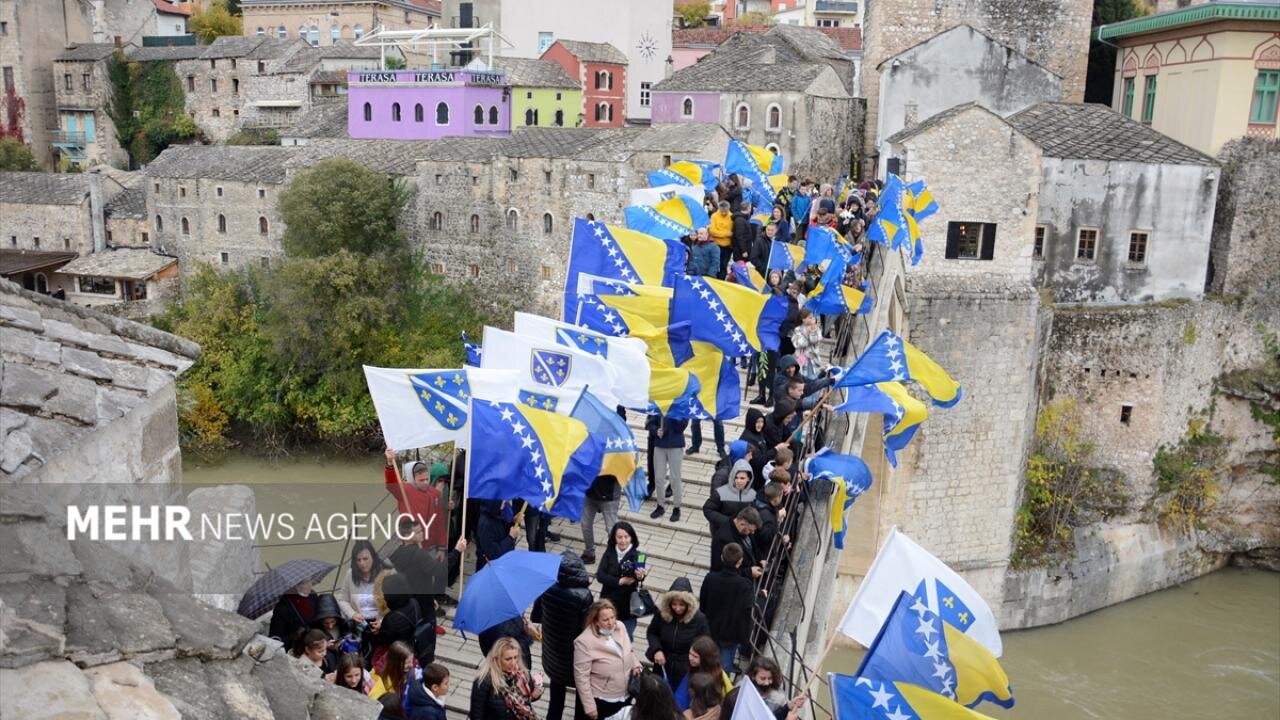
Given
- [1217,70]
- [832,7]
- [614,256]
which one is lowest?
[614,256]

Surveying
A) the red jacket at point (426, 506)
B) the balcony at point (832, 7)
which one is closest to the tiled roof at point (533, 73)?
the balcony at point (832, 7)

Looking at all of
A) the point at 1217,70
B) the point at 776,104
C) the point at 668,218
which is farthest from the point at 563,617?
the point at 776,104

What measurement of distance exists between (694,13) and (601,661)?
53.7 m

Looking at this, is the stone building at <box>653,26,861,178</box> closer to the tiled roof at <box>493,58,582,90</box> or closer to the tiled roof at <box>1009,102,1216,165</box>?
the tiled roof at <box>493,58,582,90</box>

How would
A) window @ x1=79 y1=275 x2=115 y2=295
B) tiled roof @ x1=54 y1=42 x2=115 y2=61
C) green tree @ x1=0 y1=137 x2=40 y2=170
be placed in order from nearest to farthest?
window @ x1=79 y1=275 x2=115 y2=295 → green tree @ x1=0 y1=137 x2=40 y2=170 → tiled roof @ x1=54 y1=42 x2=115 y2=61

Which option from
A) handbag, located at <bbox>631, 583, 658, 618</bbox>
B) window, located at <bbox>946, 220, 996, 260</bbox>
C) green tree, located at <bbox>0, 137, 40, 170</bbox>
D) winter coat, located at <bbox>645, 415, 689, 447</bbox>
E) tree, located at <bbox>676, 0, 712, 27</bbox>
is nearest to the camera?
handbag, located at <bbox>631, 583, 658, 618</bbox>

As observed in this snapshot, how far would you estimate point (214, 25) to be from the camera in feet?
186

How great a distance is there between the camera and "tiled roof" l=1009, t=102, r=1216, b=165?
2141 cm

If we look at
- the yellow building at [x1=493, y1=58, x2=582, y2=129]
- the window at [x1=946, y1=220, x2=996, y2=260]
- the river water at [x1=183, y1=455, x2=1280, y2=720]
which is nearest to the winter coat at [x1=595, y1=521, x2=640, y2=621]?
the river water at [x1=183, y1=455, x2=1280, y2=720]

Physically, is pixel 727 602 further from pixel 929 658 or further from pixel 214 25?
pixel 214 25

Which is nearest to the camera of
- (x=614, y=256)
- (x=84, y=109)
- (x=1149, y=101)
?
(x=614, y=256)

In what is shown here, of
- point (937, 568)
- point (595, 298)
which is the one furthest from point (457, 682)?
point (595, 298)

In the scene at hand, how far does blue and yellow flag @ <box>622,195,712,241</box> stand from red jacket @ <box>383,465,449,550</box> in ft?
22.5

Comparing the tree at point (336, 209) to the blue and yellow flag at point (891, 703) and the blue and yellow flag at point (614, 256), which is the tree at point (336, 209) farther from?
the blue and yellow flag at point (891, 703)
